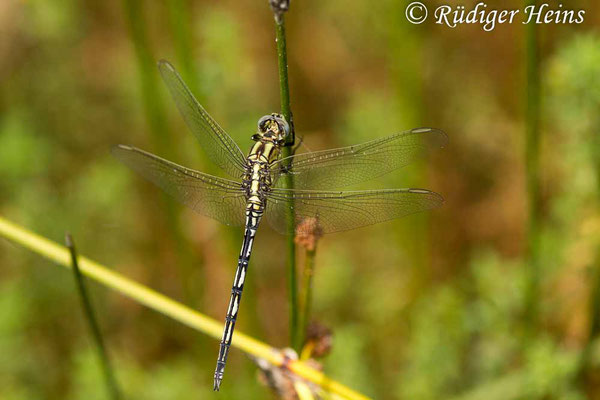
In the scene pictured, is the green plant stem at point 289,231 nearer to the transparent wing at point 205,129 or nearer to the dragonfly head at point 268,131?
the dragonfly head at point 268,131

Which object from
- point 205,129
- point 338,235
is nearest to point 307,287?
point 205,129

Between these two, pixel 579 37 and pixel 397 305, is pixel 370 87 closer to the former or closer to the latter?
pixel 397 305

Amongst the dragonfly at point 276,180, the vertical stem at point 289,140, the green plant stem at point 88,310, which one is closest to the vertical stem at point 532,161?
the dragonfly at point 276,180

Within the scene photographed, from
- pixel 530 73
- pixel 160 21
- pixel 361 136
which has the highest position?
pixel 160 21

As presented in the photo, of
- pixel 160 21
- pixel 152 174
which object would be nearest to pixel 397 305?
pixel 152 174

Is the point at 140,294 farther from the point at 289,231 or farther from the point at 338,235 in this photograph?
the point at 338,235

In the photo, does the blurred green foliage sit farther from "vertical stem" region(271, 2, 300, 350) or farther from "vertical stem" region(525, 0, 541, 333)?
→ "vertical stem" region(271, 2, 300, 350)
